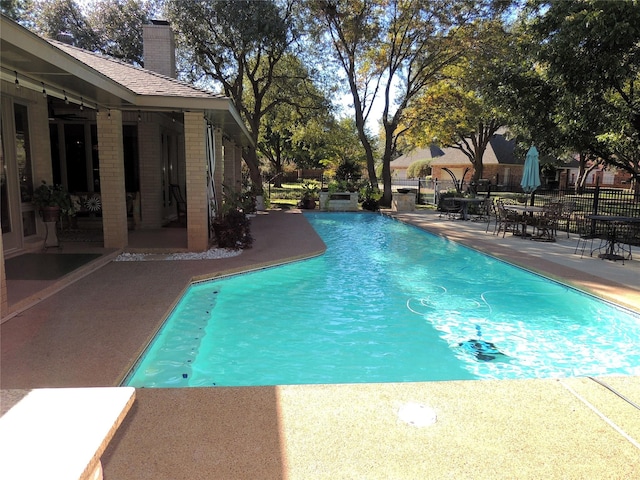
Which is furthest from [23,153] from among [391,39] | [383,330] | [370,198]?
[391,39]

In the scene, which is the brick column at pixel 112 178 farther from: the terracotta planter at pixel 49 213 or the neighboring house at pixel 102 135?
the terracotta planter at pixel 49 213

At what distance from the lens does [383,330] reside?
556 centimetres

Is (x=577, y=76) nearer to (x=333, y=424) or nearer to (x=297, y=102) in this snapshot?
(x=333, y=424)

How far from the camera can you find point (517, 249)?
1013 centimetres

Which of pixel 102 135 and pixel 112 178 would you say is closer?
pixel 102 135

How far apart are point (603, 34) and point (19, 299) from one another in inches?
486

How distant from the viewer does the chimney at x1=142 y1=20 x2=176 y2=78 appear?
12.0m

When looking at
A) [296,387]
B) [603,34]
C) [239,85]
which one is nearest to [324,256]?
[296,387]

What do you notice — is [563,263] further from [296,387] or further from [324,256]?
[296,387]

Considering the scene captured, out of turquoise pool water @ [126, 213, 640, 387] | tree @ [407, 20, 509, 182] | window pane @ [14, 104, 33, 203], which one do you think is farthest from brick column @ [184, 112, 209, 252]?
tree @ [407, 20, 509, 182]

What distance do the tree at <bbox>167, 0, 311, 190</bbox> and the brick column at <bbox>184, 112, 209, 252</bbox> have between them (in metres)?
10.6

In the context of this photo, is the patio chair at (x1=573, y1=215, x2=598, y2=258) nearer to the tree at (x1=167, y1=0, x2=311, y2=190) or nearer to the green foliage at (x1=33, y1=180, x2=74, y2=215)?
the green foliage at (x1=33, y1=180, x2=74, y2=215)

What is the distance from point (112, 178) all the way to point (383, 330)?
5.98 metres

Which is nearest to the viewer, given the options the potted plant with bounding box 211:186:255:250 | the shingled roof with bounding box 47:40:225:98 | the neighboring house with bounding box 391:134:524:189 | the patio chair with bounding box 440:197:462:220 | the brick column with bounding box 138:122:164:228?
the shingled roof with bounding box 47:40:225:98
